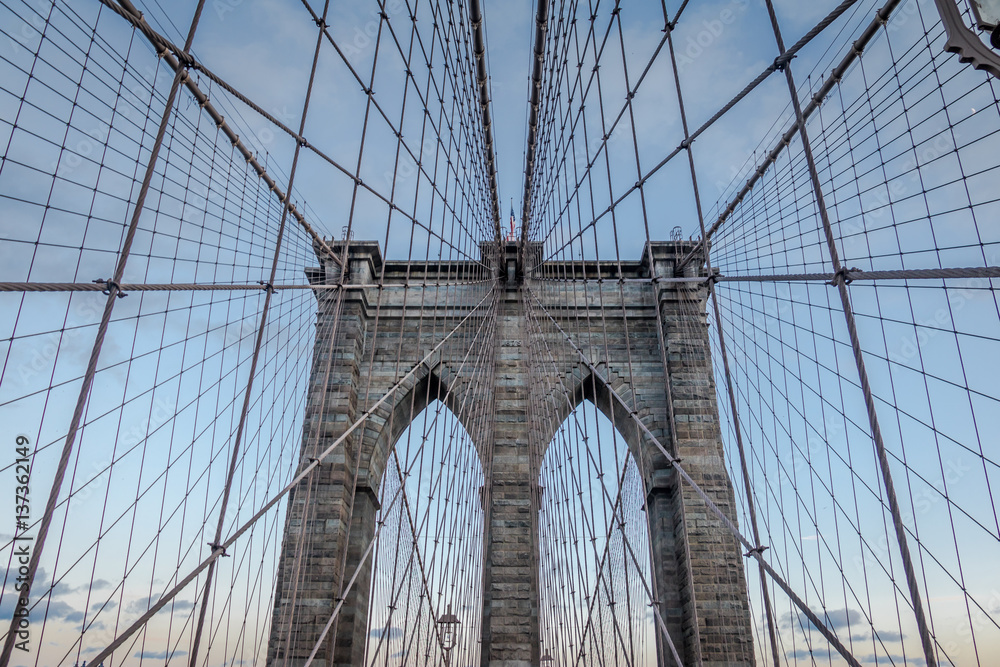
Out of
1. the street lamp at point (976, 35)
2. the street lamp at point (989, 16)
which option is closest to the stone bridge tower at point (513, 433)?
the street lamp at point (976, 35)

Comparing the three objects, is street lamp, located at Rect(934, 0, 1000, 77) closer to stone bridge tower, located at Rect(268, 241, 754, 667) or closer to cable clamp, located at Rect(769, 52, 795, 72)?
cable clamp, located at Rect(769, 52, 795, 72)

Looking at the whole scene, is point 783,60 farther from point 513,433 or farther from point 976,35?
point 513,433

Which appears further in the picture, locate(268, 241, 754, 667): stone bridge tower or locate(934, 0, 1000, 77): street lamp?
locate(268, 241, 754, 667): stone bridge tower

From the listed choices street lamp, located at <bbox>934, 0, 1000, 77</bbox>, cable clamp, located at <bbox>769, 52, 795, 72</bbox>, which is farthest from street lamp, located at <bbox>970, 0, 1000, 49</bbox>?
cable clamp, located at <bbox>769, 52, 795, 72</bbox>

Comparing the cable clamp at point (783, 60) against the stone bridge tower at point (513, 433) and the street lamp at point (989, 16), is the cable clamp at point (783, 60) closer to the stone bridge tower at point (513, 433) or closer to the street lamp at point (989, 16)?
the street lamp at point (989, 16)

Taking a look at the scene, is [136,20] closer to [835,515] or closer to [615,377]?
[835,515]

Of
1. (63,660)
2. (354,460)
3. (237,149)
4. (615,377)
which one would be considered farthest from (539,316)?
(63,660)
